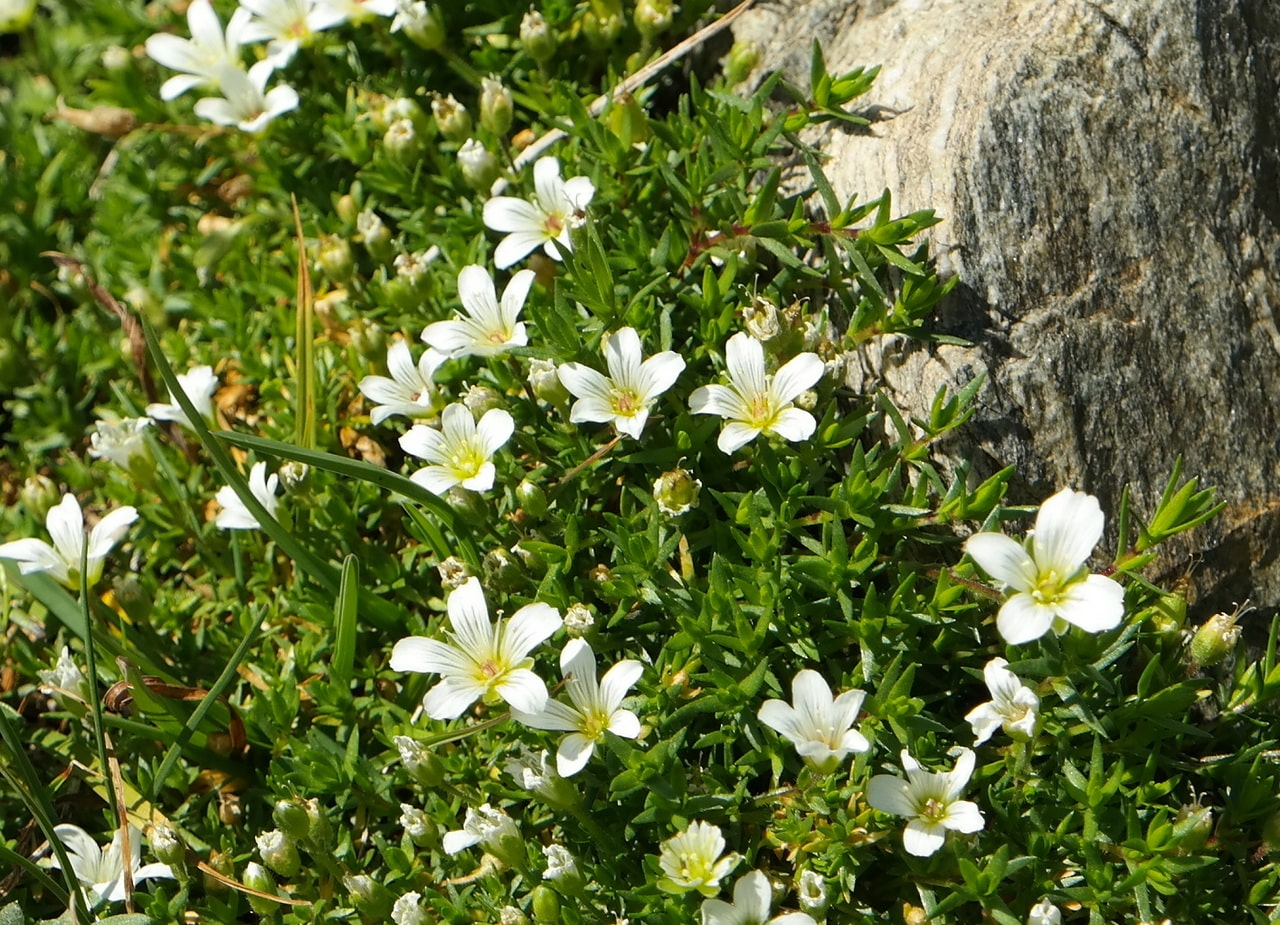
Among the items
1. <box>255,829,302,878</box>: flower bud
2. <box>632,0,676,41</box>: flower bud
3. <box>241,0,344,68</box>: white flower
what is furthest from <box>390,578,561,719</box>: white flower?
<box>241,0,344,68</box>: white flower

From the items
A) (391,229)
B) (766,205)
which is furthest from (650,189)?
(391,229)

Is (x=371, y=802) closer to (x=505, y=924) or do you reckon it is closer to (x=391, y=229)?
(x=505, y=924)

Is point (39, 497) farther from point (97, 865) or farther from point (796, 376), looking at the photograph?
point (796, 376)

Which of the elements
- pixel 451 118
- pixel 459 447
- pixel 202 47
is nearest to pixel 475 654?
pixel 459 447

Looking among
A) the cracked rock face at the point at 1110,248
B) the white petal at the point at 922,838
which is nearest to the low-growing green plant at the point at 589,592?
the white petal at the point at 922,838

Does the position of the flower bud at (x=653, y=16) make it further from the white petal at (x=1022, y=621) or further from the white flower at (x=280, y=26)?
the white petal at (x=1022, y=621)

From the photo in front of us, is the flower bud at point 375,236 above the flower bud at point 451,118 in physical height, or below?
below
